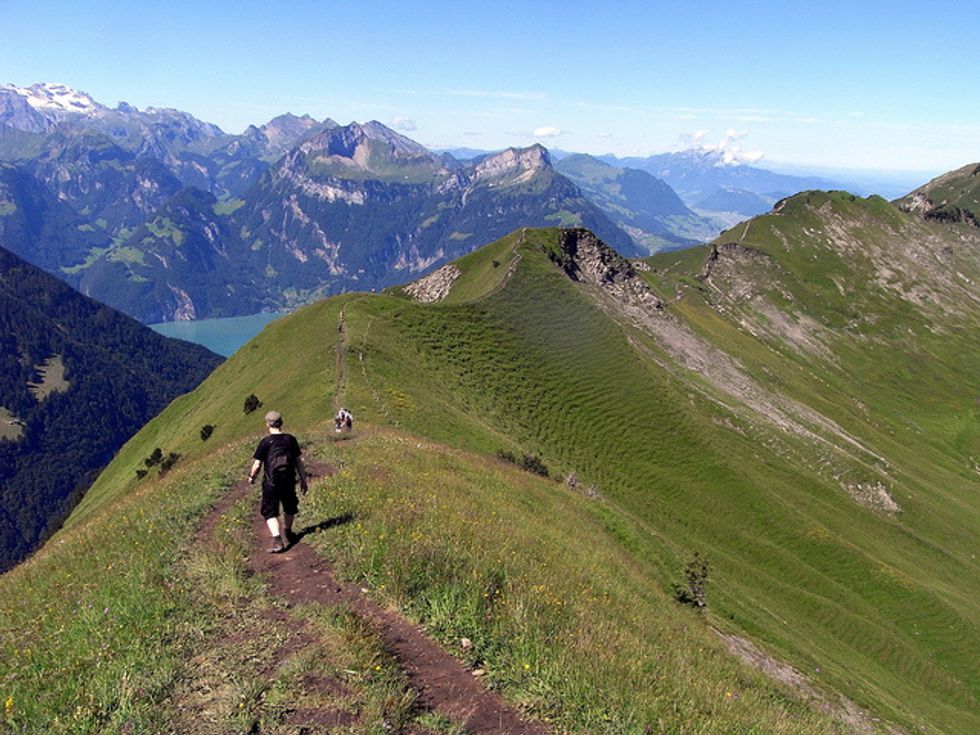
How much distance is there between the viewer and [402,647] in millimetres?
9695

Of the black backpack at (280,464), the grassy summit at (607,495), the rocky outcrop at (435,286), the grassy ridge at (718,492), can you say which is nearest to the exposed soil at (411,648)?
the grassy summit at (607,495)

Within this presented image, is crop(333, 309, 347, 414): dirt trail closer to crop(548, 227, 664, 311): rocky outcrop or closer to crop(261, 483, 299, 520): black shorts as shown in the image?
crop(261, 483, 299, 520): black shorts

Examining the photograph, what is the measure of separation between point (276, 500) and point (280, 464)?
0.87 metres

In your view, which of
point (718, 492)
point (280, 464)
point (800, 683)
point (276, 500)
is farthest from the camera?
point (718, 492)

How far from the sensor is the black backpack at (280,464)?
13.8m

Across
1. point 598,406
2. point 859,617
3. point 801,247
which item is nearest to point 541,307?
point 598,406

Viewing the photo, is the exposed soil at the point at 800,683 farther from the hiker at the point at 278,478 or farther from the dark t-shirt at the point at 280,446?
the dark t-shirt at the point at 280,446

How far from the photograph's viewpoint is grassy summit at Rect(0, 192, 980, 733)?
10742 millimetres

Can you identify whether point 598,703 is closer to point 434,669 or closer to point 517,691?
point 517,691

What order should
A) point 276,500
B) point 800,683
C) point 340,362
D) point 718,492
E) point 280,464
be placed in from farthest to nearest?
point 718,492, point 340,362, point 800,683, point 280,464, point 276,500

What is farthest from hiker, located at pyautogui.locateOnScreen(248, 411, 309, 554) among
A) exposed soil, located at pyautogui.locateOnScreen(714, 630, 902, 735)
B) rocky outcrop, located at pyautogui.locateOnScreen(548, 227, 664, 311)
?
rocky outcrop, located at pyautogui.locateOnScreen(548, 227, 664, 311)

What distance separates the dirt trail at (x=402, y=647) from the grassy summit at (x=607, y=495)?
1.21 feet

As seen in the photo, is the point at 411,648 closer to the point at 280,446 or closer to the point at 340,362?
the point at 280,446

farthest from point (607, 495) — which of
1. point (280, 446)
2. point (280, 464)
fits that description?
point (280, 464)
